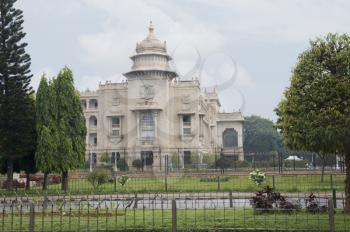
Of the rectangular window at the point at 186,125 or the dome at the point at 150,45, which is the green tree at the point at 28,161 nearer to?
the dome at the point at 150,45

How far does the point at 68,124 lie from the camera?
25250 mm

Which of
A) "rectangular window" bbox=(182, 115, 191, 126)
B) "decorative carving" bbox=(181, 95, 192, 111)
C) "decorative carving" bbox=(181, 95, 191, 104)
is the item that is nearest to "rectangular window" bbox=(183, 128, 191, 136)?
"rectangular window" bbox=(182, 115, 191, 126)

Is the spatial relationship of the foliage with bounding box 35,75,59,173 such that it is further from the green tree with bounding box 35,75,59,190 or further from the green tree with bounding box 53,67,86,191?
the green tree with bounding box 53,67,86,191

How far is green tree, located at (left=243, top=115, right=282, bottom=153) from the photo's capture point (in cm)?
7874

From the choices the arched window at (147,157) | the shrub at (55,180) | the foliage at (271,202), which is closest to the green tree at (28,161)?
the shrub at (55,180)

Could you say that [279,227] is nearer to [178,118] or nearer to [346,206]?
[346,206]

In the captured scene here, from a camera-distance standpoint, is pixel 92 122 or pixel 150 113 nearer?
pixel 150 113

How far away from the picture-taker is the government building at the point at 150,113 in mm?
54094

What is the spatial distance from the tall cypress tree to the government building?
2731cm

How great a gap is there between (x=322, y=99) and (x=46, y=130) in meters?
16.2

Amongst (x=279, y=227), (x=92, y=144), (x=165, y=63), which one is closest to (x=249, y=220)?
(x=279, y=227)

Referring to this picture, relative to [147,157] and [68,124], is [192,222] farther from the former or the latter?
[147,157]

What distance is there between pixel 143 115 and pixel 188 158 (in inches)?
287

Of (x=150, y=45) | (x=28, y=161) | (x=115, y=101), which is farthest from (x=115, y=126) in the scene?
(x=28, y=161)
